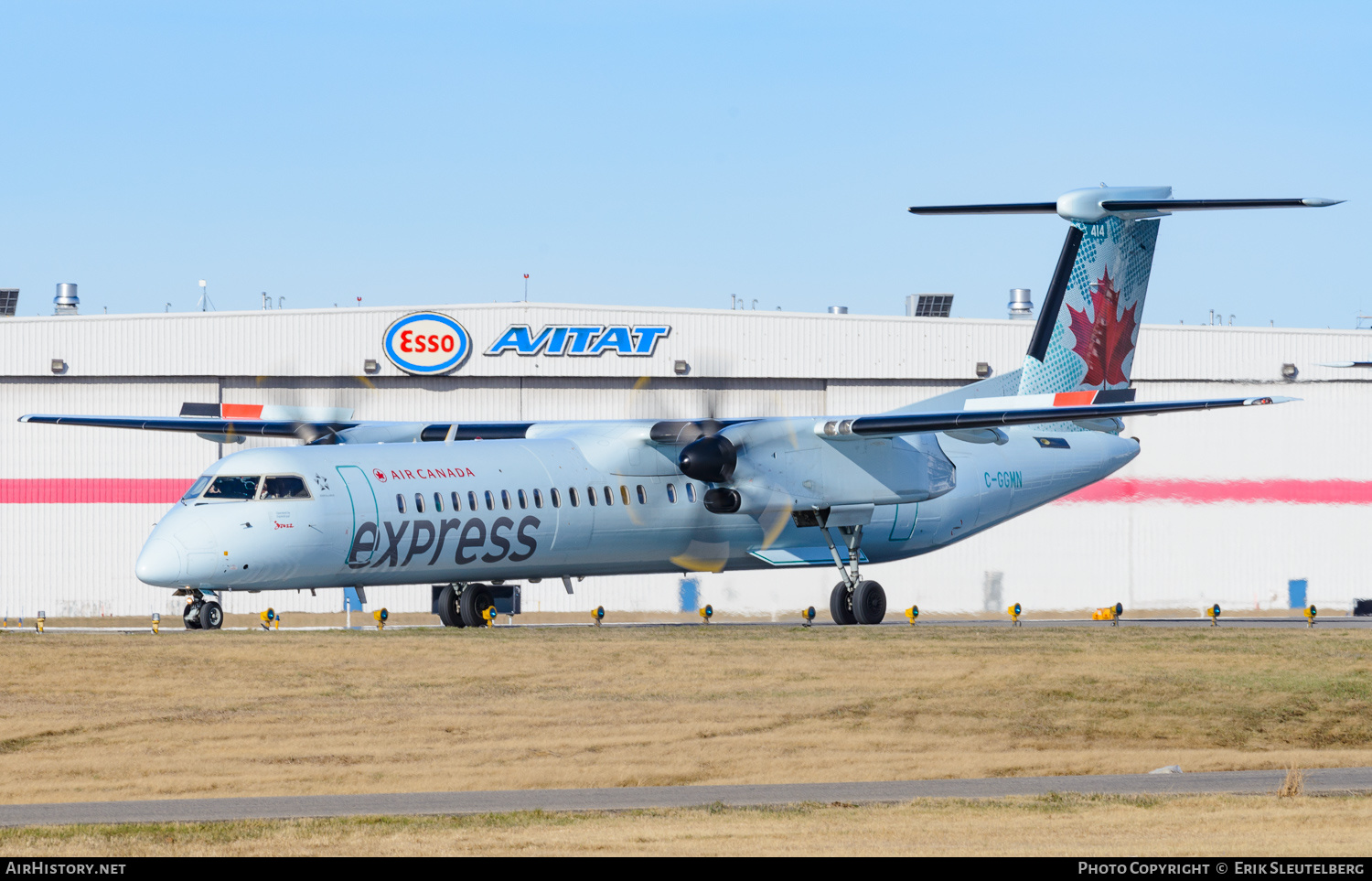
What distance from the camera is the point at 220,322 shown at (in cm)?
5062

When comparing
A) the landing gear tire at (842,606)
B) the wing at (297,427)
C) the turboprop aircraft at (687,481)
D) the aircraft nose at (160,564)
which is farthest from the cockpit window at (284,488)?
the landing gear tire at (842,606)

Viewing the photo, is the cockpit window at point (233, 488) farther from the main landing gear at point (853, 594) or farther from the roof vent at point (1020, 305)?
the roof vent at point (1020, 305)

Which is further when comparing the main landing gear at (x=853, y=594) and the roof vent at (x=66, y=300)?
the roof vent at (x=66, y=300)

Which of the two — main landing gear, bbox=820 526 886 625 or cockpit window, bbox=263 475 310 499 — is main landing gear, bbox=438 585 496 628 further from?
main landing gear, bbox=820 526 886 625

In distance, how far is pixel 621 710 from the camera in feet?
76.1

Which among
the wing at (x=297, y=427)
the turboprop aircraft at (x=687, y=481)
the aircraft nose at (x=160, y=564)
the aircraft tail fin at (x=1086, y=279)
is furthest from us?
the aircraft tail fin at (x=1086, y=279)

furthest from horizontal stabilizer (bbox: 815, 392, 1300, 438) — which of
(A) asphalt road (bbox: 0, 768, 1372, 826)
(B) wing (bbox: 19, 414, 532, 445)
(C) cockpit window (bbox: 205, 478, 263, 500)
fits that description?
(A) asphalt road (bbox: 0, 768, 1372, 826)

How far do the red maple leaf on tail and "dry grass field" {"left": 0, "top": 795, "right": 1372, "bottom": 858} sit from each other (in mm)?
22847

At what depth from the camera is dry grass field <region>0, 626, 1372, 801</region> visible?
19766mm

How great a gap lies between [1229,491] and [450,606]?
27448mm

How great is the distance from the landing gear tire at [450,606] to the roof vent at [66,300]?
2504 cm

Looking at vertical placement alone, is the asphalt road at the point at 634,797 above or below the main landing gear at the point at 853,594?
below

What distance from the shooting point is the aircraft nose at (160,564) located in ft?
87.1

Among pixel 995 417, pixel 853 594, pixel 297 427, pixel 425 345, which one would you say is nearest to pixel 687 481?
pixel 853 594
